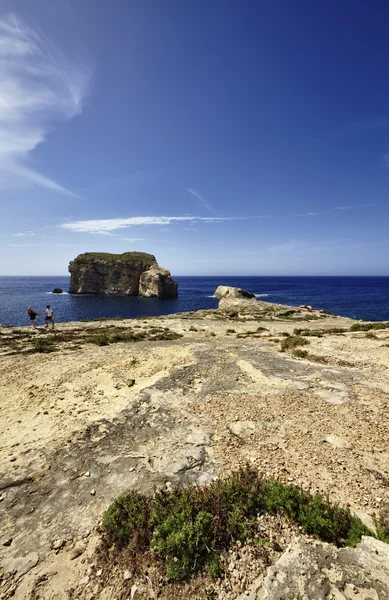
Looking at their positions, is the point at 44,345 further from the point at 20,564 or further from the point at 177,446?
the point at 20,564

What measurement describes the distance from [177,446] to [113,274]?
119m

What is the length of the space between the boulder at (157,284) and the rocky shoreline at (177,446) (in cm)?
8981

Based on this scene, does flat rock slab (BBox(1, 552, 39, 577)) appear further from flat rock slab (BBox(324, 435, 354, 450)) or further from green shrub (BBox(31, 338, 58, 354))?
green shrub (BBox(31, 338, 58, 354))

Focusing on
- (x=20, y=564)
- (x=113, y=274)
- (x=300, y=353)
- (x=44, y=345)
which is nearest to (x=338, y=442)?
(x=20, y=564)

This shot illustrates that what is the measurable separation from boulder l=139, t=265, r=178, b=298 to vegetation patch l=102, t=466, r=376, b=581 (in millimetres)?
102303

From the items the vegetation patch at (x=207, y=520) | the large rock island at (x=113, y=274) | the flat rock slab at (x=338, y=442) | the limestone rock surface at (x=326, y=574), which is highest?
the large rock island at (x=113, y=274)

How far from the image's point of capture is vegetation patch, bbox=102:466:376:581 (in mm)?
4902

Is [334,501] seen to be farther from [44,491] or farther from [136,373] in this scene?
[136,373]

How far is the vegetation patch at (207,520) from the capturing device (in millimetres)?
4902

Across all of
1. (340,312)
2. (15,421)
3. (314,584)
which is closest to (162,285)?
(340,312)

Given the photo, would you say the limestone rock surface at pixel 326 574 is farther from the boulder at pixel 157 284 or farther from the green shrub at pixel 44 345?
the boulder at pixel 157 284

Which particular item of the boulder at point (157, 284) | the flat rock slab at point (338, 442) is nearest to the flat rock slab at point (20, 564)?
the flat rock slab at point (338, 442)

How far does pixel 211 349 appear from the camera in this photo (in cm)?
1998

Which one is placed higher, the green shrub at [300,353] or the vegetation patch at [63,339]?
the green shrub at [300,353]
